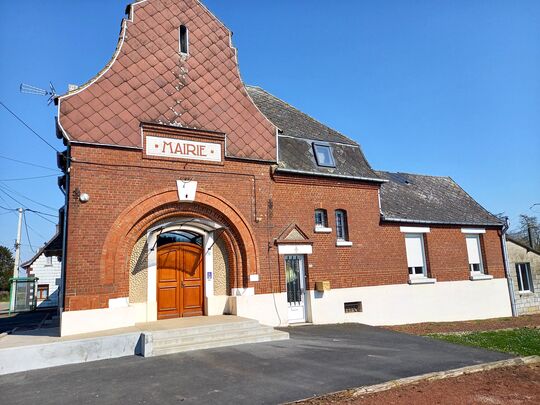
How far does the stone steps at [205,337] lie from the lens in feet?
27.6

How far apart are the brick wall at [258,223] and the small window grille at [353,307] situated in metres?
0.66

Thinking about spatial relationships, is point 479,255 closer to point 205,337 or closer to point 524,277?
point 524,277

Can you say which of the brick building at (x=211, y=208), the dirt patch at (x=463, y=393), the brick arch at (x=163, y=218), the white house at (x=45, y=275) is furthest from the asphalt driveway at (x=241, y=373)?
the white house at (x=45, y=275)

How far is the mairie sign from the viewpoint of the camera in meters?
10.9

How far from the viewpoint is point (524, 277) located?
1880 centimetres

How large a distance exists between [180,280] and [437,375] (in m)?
7.33

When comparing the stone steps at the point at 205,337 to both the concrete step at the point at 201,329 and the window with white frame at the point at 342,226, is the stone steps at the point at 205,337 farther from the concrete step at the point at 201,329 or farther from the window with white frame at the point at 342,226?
the window with white frame at the point at 342,226

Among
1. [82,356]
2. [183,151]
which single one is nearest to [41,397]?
[82,356]

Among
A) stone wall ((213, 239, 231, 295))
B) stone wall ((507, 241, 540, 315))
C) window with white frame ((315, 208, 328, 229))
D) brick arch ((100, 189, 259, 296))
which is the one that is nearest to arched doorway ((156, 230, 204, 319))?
stone wall ((213, 239, 231, 295))

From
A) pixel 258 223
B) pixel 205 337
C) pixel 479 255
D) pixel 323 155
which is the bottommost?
pixel 205 337

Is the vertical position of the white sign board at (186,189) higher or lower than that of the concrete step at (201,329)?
higher

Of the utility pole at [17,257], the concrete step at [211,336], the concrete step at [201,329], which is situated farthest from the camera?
the utility pole at [17,257]

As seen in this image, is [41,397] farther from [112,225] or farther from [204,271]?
[204,271]

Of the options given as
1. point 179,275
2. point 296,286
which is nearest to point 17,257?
point 179,275
